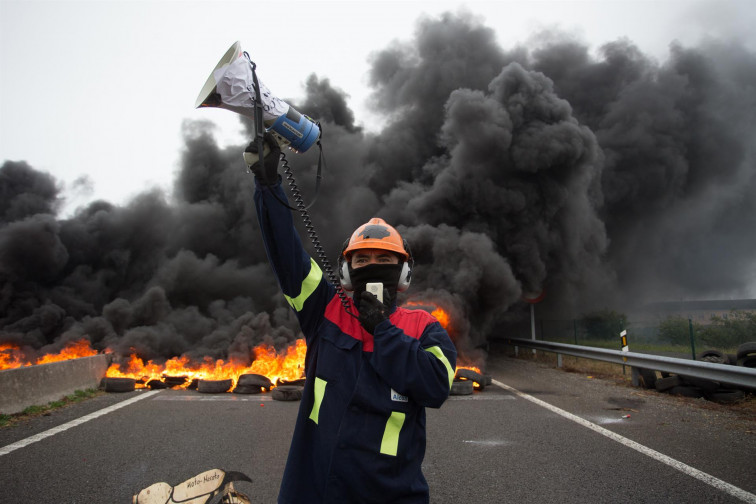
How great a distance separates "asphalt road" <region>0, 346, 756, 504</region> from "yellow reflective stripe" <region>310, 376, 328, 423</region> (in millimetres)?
1950

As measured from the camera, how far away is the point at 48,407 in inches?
267

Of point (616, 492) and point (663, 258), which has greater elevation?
point (663, 258)

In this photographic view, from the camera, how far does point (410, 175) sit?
24.7 meters

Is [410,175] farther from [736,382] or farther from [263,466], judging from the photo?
[263,466]

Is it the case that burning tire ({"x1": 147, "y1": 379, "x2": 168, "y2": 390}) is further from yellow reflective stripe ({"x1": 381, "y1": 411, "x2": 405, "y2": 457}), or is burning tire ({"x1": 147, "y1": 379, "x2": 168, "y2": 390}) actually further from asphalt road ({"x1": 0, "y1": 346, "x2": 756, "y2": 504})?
yellow reflective stripe ({"x1": 381, "y1": 411, "x2": 405, "y2": 457})

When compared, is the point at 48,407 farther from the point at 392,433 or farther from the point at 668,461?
the point at 668,461

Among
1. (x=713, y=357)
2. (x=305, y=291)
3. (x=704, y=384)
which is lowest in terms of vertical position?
(x=704, y=384)

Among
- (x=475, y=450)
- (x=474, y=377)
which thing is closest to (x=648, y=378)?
(x=474, y=377)

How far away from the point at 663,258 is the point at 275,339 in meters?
24.5

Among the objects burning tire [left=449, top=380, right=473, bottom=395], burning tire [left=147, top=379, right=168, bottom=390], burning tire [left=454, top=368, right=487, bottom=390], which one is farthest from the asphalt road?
burning tire [left=147, top=379, right=168, bottom=390]

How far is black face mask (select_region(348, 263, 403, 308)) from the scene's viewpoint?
2066 mm

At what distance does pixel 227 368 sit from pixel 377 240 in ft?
32.6

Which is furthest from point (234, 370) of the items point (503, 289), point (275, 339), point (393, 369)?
point (393, 369)

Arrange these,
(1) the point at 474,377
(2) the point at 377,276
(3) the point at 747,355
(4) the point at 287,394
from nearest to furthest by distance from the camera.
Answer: (2) the point at 377,276, (3) the point at 747,355, (4) the point at 287,394, (1) the point at 474,377
